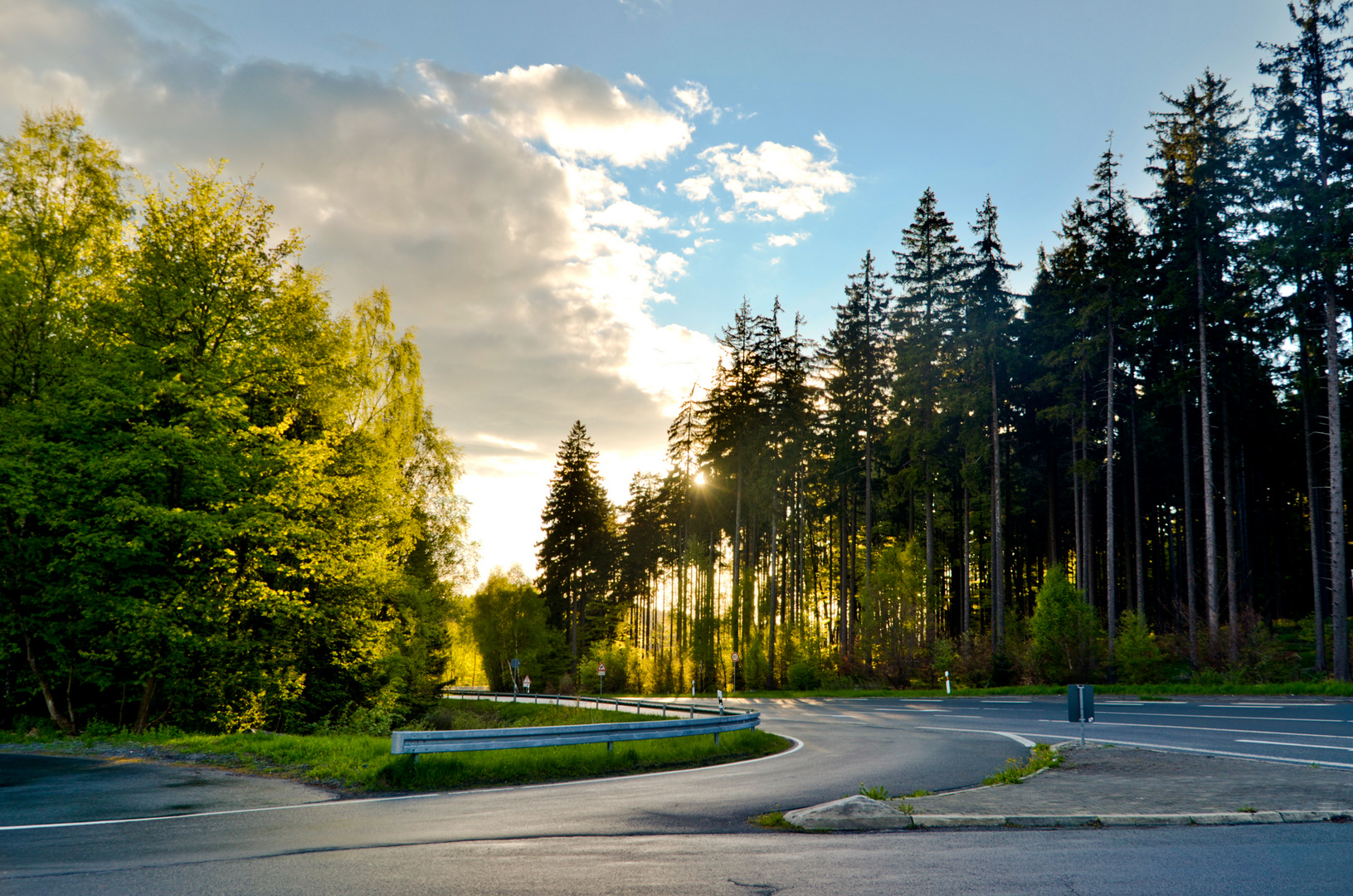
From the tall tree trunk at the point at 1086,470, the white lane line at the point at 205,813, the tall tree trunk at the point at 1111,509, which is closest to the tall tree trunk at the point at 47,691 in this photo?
the white lane line at the point at 205,813

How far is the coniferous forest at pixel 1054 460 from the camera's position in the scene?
3034 cm

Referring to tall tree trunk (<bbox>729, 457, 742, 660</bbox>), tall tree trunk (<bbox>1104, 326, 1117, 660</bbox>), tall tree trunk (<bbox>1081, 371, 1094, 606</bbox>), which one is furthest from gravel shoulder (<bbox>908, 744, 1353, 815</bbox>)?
tall tree trunk (<bbox>729, 457, 742, 660</bbox>)

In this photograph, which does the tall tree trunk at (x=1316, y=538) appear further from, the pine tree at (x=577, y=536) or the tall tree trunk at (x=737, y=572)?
the pine tree at (x=577, y=536)

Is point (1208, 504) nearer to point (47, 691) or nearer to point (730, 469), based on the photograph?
point (730, 469)

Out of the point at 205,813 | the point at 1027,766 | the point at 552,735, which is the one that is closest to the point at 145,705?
the point at 552,735

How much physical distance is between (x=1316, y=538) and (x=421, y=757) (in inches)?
1528

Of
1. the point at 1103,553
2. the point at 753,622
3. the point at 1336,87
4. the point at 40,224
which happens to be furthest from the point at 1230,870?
the point at 1103,553

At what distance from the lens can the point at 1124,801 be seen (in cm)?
876

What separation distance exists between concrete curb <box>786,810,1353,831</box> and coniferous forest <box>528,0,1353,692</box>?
76.2 ft

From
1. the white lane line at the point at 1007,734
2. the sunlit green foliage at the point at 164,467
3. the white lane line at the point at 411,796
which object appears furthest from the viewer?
the sunlit green foliage at the point at 164,467

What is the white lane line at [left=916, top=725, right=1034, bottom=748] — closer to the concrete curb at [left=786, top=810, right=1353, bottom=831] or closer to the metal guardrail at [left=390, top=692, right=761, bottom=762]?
the metal guardrail at [left=390, top=692, right=761, bottom=762]

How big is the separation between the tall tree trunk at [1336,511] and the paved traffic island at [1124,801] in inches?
736

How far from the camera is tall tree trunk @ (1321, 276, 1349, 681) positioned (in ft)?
84.6

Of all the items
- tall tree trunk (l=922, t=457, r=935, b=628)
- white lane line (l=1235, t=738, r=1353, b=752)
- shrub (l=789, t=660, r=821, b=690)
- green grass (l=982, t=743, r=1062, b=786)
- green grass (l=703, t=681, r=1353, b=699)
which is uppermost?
tall tree trunk (l=922, t=457, r=935, b=628)
